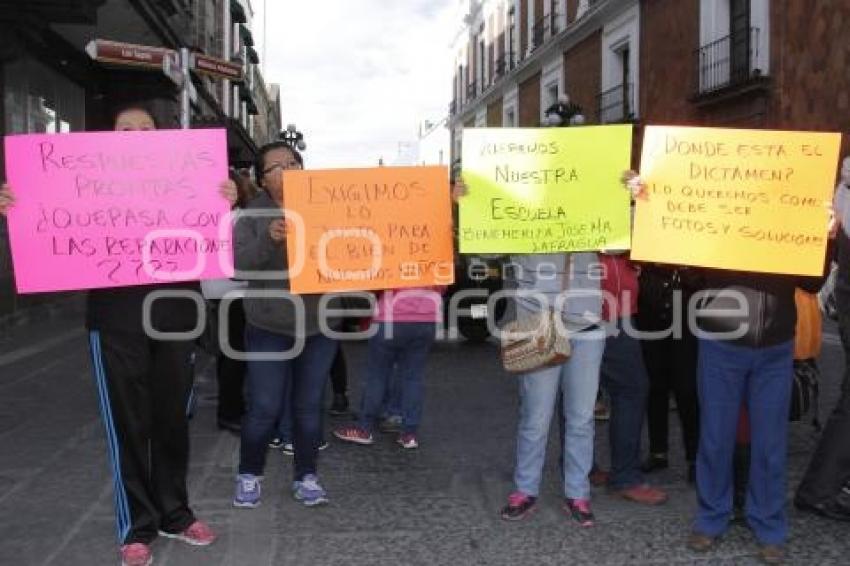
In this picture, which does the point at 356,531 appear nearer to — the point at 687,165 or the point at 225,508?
the point at 225,508

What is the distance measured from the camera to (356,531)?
13.3 ft

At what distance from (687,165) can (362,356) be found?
6.38 metres

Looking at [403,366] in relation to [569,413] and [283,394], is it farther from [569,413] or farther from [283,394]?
[569,413]

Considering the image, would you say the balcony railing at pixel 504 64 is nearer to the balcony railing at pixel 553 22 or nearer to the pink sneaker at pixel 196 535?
the balcony railing at pixel 553 22

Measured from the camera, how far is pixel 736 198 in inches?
152

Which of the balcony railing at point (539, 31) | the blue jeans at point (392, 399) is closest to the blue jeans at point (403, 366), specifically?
the blue jeans at point (392, 399)

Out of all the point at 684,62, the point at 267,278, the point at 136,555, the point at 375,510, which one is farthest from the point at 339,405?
the point at 684,62

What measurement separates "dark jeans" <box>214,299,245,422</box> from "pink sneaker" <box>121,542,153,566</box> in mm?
2344

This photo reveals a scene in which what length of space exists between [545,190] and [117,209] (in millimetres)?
1872

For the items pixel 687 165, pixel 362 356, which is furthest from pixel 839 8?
pixel 687 165

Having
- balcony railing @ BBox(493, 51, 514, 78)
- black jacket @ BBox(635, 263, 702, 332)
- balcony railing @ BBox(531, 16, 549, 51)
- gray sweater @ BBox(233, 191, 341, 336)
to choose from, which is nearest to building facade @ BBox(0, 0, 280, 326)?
gray sweater @ BBox(233, 191, 341, 336)

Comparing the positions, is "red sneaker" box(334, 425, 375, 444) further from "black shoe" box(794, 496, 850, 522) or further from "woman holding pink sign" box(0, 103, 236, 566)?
"black shoe" box(794, 496, 850, 522)

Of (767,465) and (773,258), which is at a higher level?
(773,258)

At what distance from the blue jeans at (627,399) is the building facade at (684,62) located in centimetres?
102
